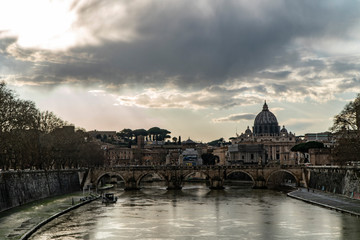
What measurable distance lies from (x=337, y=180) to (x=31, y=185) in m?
50.6

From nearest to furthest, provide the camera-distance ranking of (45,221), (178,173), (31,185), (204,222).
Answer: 1. (45,221)
2. (204,222)
3. (31,185)
4. (178,173)

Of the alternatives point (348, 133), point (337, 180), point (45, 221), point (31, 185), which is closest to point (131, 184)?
point (31, 185)

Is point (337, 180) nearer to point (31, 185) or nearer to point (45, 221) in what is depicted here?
point (31, 185)

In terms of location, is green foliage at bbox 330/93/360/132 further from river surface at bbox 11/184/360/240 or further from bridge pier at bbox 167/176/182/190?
bridge pier at bbox 167/176/182/190

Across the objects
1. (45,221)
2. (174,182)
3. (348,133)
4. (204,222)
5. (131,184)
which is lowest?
(204,222)

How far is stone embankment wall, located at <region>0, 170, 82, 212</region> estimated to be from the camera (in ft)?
219

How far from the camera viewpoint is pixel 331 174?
9269cm

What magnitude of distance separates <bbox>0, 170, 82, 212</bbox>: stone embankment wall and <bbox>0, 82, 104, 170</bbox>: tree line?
11.9 feet

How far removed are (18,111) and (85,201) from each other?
18.1 metres

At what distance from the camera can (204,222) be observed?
199 ft

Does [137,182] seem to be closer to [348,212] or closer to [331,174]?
[331,174]

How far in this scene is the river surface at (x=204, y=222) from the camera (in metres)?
50.8

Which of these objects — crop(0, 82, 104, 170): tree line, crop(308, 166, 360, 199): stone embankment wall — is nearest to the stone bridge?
crop(0, 82, 104, 170): tree line

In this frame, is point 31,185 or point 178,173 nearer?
point 31,185
